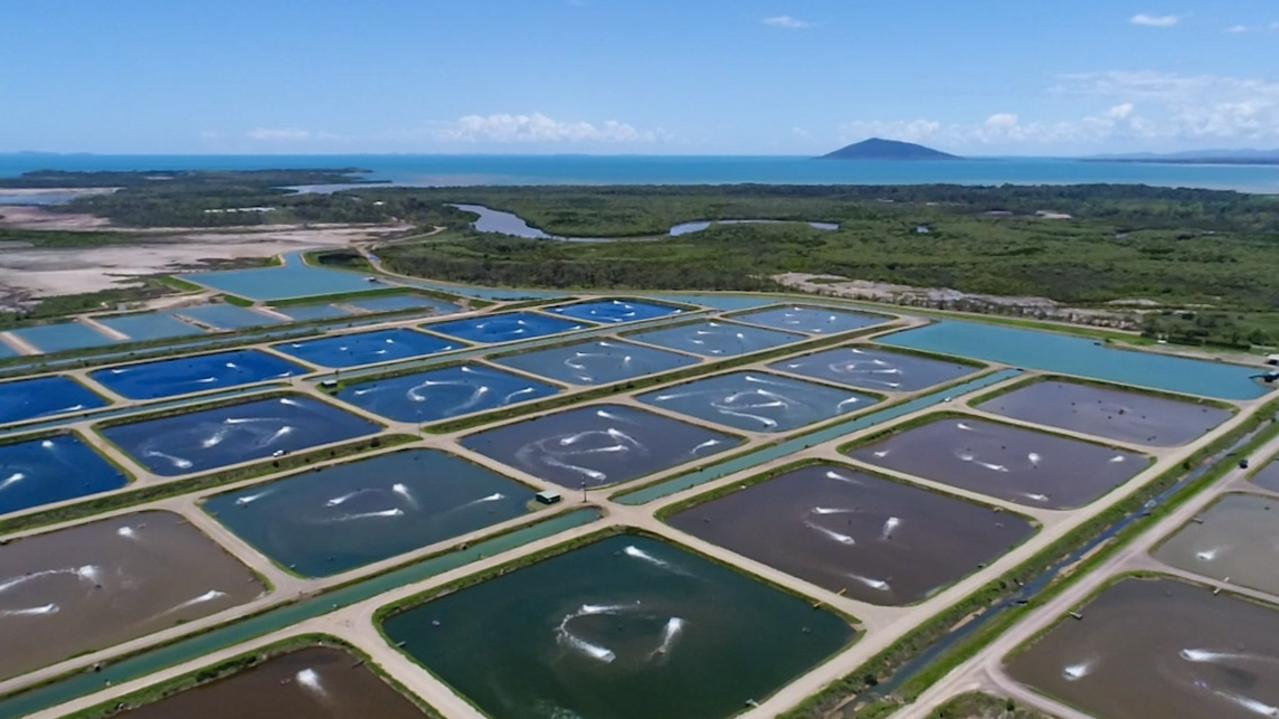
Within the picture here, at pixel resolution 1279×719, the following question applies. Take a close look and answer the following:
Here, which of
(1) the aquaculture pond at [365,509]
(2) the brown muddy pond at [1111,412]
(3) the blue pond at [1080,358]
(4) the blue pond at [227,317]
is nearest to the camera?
(1) the aquaculture pond at [365,509]

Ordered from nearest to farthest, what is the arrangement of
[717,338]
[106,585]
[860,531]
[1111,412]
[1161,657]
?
[1161,657]
[106,585]
[860,531]
[1111,412]
[717,338]

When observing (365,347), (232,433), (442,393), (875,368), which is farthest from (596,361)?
(232,433)

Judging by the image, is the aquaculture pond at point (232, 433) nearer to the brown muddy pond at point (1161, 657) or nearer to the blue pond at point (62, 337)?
the blue pond at point (62, 337)

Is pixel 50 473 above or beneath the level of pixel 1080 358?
beneath

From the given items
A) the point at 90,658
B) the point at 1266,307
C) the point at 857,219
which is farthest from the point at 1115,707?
the point at 857,219

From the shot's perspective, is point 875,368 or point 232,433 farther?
point 875,368

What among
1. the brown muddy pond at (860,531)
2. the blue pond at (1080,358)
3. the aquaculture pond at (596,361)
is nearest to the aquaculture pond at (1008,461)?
the brown muddy pond at (860,531)

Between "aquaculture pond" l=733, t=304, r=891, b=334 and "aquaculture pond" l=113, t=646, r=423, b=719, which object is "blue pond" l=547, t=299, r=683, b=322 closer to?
"aquaculture pond" l=733, t=304, r=891, b=334

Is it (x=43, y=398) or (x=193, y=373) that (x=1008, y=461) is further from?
(x=43, y=398)
